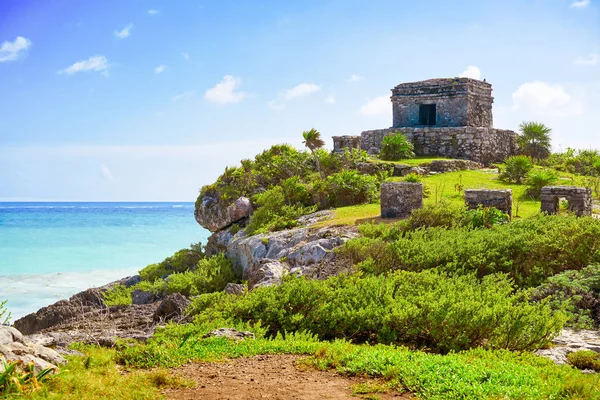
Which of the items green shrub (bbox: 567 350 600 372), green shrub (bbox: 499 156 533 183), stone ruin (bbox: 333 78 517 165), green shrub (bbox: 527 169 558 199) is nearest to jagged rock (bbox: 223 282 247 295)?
green shrub (bbox: 567 350 600 372)

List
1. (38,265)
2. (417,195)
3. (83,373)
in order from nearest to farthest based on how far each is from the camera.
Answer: (83,373) < (417,195) < (38,265)

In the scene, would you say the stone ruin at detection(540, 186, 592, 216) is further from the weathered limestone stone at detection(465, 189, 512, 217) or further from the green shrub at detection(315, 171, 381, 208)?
the green shrub at detection(315, 171, 381, 208)

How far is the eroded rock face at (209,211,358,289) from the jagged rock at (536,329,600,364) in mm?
5292

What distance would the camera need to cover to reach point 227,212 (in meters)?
21.6

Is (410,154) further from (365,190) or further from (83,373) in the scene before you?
(83,373)

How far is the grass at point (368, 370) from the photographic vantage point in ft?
19.4

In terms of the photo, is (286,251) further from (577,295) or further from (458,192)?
(458,192)

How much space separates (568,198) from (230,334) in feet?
37.4

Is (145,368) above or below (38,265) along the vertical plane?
above

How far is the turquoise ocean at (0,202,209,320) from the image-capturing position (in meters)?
30.9

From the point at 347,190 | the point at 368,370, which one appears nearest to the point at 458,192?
the point at 347,190

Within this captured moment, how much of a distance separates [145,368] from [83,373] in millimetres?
820

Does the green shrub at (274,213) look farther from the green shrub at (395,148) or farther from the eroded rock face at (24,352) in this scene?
the eroded rock face at (24,352)

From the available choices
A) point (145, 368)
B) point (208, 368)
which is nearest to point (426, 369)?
point (208, 368)
